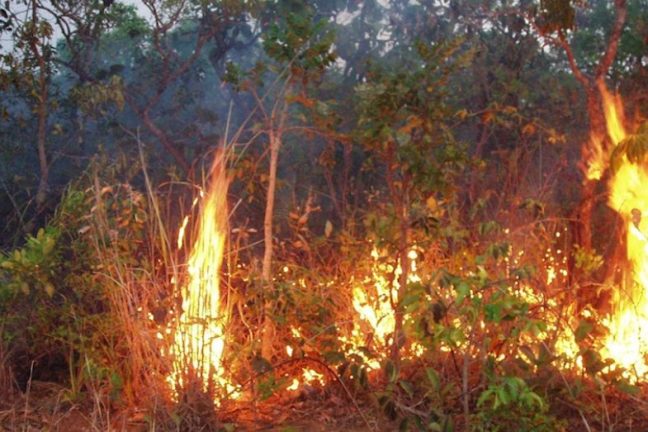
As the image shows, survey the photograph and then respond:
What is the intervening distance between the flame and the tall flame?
80.9 inches

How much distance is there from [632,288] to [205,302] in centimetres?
238

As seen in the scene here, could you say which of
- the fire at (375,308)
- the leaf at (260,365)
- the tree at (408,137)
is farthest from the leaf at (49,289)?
the tree at (408,137)

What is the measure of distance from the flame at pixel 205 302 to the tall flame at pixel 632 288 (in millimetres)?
2054

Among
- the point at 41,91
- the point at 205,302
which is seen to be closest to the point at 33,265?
the point at 205,302

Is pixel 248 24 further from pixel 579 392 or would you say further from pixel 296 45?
pixel 579 392

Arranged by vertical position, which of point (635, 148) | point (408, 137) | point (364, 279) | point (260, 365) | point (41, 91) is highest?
point (41, 91)

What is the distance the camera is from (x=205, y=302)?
4.35 meters

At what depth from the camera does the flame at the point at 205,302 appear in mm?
4188

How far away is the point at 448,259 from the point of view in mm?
5816

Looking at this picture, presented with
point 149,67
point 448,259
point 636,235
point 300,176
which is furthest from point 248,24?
point 636,235

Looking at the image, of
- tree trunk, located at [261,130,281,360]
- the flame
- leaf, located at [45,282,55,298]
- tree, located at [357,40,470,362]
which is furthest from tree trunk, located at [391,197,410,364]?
leaf, located at [45,282,55,298]

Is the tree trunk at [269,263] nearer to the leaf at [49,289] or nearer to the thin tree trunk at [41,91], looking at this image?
the leaf at [49,289]

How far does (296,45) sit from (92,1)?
5.68 metres

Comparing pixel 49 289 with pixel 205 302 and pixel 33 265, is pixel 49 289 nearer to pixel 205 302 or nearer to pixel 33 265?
pixel 33 265
